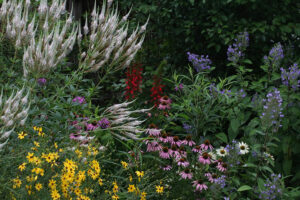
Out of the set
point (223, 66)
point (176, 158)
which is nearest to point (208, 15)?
point (223, 66)

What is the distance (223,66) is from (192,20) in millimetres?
876

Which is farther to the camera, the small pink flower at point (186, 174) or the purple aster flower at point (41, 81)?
the purple aster flower at point (41, 81)

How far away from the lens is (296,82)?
429cm

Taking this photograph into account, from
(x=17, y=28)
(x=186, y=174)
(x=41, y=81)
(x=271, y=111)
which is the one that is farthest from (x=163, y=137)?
(x=17, y=28)

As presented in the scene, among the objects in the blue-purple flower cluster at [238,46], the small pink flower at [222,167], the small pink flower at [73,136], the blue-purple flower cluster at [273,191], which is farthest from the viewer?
the blue-purple flower cluster at [238,46]

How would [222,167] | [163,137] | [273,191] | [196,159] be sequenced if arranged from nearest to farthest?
[273,191], [222,167], [163,137], [196,159]

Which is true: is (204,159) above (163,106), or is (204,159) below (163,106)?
below

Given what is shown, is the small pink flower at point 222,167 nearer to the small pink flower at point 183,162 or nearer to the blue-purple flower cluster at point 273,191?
the small pink flower at point 183,162

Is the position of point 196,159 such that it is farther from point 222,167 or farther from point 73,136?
point 73,136

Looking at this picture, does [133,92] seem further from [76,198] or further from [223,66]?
[223,66]

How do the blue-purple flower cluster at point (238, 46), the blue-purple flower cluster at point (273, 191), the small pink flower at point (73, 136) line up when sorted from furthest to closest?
the blue-purple flower cluster at point (238, 46), the small pink flower at point (73, 136), the blue-purple flower cluster at point (273, 191)

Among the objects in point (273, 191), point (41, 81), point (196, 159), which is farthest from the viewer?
point (41, 81)

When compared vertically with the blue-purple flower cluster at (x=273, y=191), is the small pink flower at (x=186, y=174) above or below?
below

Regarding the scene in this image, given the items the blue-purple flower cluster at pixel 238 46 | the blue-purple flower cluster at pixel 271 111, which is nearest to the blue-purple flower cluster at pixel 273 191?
the blue-purple flower cluster at pixel 271 111
